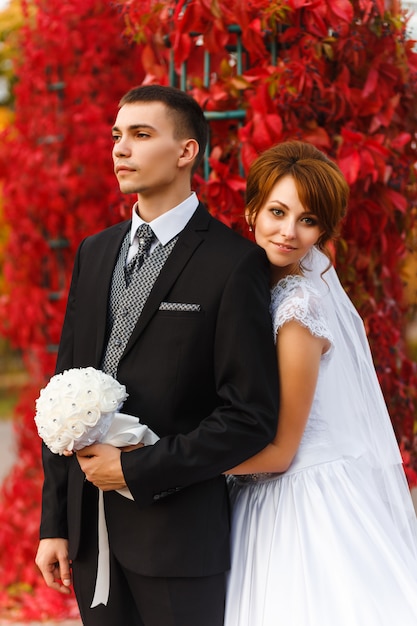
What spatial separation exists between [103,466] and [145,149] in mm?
867

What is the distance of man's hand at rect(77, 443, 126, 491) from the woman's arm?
0.30 metres

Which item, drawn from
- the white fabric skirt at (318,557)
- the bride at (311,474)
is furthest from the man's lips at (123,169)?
the white fabric skirt at (318,557)

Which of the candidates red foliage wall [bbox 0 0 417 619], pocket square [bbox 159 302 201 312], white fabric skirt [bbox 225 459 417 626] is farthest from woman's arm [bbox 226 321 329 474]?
red foliage wall [bbox 0 0 417 619]

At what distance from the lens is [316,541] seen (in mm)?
2332

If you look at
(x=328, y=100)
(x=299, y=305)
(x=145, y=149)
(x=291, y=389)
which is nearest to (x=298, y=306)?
(x=299, y=305)

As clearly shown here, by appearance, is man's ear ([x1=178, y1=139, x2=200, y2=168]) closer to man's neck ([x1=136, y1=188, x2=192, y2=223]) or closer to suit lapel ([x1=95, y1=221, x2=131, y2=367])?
man's neck ([x1=136, y1=188, x2=192, y2=223])

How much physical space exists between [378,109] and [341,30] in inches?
12.0

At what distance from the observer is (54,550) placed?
8.21ft

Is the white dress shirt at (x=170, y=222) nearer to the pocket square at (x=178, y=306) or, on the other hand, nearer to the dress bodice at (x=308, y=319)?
the pocket square at (x=178, y=306)

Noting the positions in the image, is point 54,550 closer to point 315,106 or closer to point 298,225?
point 298,225

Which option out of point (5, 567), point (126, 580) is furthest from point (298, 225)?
point (5, 567)

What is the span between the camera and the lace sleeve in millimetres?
2291

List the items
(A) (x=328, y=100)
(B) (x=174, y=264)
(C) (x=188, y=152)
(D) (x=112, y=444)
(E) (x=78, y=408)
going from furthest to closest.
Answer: (A) (x=328, y=100), (C) (x=188, y=152), (B) (x=174, y=264), (D) (x=112, y=444), (E) (x=78, y=408)

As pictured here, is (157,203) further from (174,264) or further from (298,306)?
(298,306)
